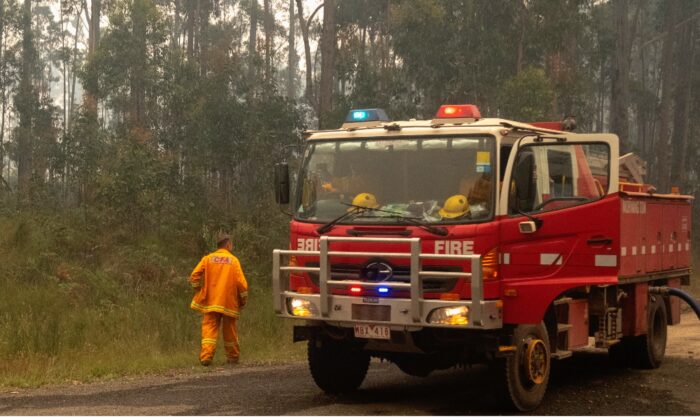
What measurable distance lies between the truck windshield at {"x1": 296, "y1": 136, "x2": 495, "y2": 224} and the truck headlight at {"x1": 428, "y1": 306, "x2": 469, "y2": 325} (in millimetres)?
743

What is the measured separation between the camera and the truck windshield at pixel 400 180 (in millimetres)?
7359

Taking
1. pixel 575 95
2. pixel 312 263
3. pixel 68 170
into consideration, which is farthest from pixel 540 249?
pixel 575 95

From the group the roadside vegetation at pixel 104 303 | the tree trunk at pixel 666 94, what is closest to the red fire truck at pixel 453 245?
the roadside vegetation at pixel 104 303

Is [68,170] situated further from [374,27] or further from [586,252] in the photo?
[586,252]

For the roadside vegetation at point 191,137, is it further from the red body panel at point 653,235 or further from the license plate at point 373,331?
the red body panel at point 653,235

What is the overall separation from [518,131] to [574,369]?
378 centimetres

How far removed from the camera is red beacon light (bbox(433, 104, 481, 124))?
796cm

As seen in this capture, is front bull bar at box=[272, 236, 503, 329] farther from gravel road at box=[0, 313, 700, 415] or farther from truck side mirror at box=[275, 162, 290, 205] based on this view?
gravel road at box=[0, 313, 700, 415]

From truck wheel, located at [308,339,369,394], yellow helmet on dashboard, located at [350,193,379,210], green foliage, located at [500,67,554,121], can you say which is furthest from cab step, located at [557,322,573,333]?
green foliage, located at [500,67,554,121]

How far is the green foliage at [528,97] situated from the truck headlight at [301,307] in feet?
62.6

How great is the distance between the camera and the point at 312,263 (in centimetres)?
779

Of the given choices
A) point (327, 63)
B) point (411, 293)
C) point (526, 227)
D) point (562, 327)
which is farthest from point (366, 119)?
point (327, 63)

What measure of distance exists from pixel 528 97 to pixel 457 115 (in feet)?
62.0

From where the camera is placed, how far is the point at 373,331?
7.43 metres
